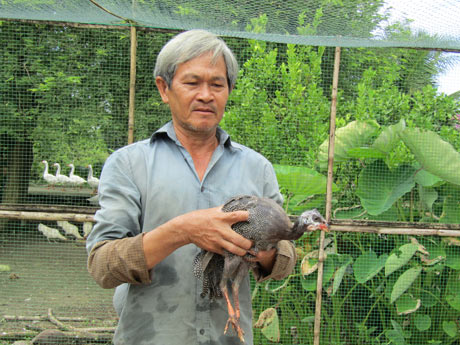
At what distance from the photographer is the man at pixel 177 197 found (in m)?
1.47

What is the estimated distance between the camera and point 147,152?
1609mm

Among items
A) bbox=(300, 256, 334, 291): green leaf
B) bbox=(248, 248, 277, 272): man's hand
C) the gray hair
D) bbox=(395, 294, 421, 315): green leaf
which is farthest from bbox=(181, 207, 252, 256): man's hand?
bbox=(395, 294, 421, 315): green leaf

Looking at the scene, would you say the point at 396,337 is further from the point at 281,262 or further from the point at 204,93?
the point at 204,93

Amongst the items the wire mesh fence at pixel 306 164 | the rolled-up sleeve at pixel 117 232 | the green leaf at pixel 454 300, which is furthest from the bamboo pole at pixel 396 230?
the rolled-up sleeve at pixel 117 232

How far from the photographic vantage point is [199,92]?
5.07 feet

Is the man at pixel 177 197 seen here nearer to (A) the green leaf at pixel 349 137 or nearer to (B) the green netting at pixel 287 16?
(B) the green netting at pixel 287 16

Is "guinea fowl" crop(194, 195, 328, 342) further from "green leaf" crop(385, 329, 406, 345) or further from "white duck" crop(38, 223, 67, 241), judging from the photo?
"white duck" crop(38, 223, 67, 241)

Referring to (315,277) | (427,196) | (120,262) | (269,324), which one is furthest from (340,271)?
(120,262)

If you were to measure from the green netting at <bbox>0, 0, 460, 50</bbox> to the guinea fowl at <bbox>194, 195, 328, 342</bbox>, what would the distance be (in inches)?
86.8

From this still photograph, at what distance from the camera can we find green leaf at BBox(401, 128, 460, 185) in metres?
3.83

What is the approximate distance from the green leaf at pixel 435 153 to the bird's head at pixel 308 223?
270 cm

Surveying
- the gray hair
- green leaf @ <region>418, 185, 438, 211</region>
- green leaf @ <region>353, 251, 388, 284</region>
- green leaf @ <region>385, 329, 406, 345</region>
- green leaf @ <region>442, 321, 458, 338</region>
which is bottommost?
green leaf @ <region>385, 329, 406, 345</region>

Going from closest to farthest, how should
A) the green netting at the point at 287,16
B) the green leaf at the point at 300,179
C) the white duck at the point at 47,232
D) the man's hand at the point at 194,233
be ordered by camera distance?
the man's hand at the point at 194,233
the green netting at the point at 287,16
the green leaf at the point at 300,179
the white duck at the point at 47,232

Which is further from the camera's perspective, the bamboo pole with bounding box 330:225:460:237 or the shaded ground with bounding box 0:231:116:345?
the shaded ground with bounding box 0:231:116:345
